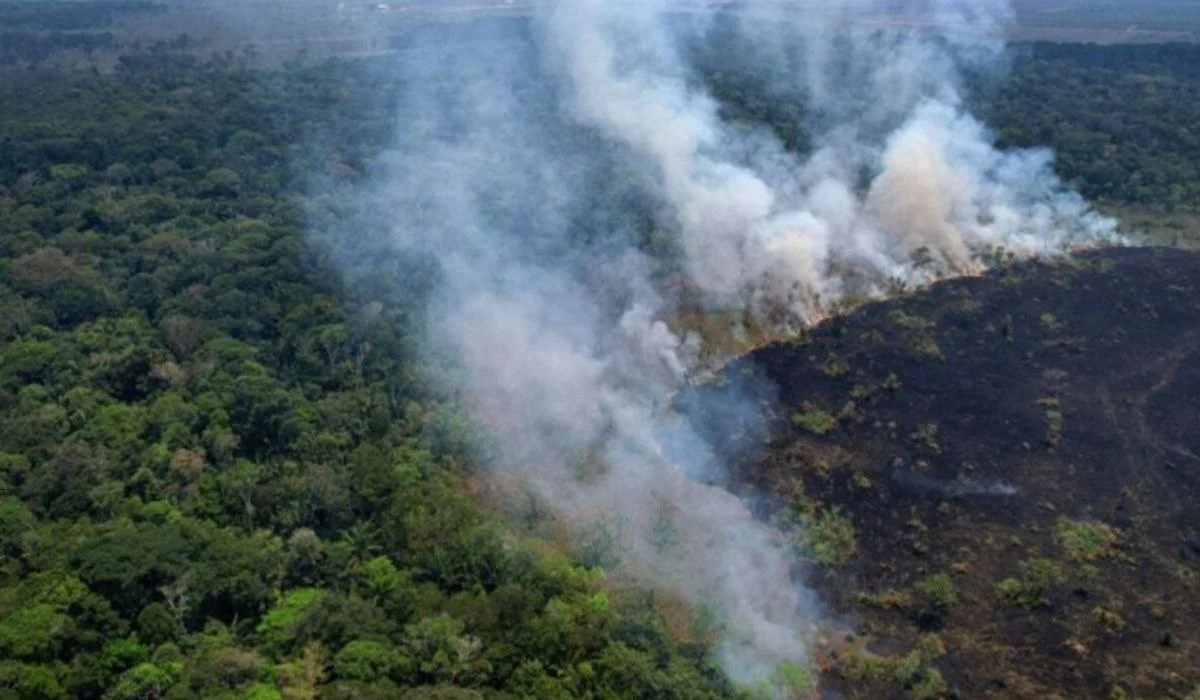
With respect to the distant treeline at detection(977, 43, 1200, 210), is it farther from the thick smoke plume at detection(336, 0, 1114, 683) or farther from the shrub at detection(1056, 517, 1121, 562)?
the shrub at detection(1056, 517, 1121, 562)

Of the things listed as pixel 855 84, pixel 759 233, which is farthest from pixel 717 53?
pixel 759 233

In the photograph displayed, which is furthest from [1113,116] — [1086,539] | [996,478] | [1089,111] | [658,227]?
[1086,539]

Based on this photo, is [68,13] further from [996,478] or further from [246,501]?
[996,478]

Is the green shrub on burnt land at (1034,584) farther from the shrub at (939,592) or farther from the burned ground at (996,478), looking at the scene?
the shrub at (939,592)

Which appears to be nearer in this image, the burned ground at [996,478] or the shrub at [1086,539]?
the burned ground at [996,478]

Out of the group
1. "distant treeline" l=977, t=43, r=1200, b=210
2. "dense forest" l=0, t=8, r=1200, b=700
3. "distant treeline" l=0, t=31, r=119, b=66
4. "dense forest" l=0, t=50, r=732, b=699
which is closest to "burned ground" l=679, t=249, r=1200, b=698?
"dense forest" l=0, t=8, r=1200, b=700

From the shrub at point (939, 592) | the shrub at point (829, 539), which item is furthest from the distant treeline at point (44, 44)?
the shrub at point (939, 592)
